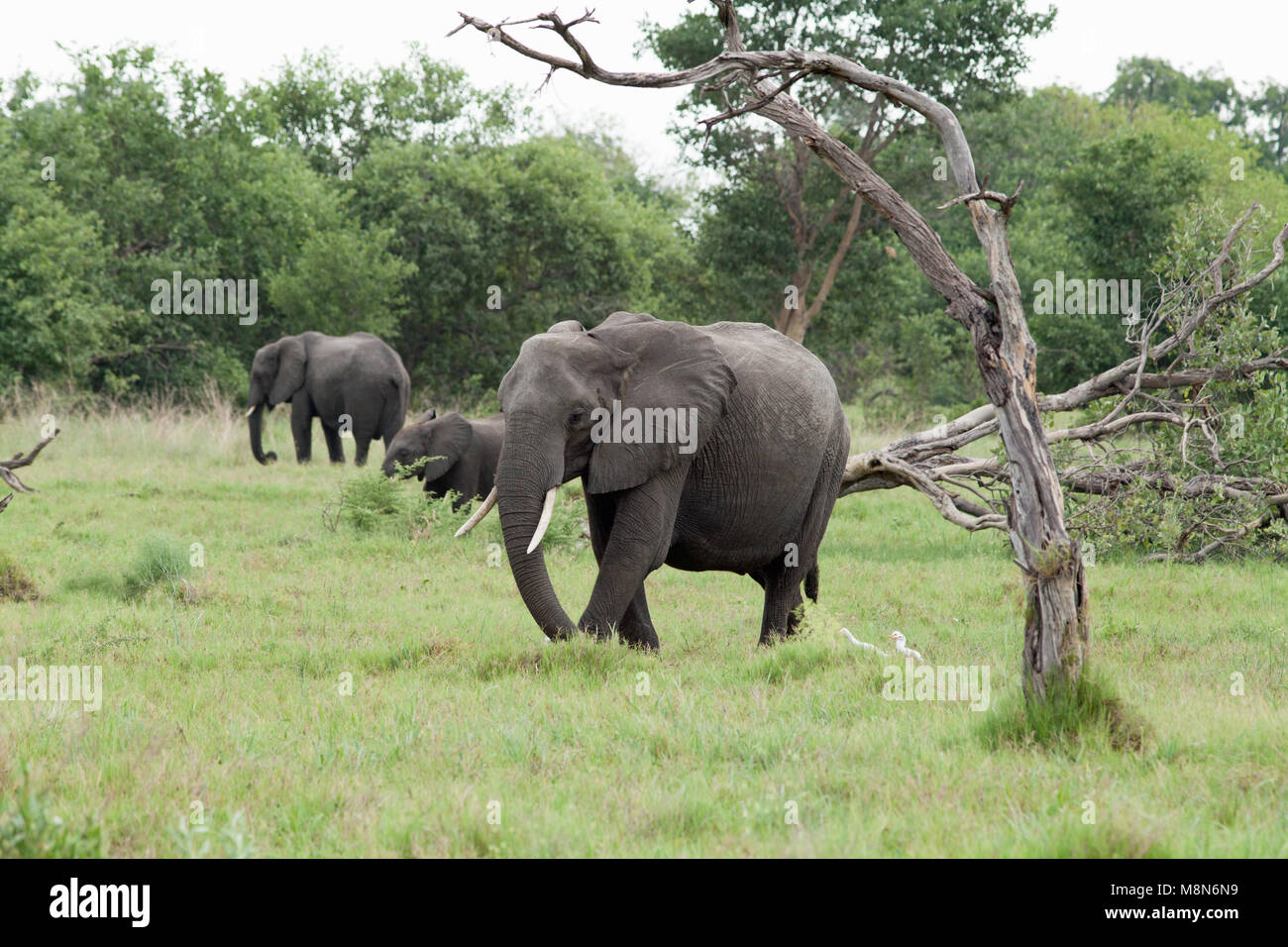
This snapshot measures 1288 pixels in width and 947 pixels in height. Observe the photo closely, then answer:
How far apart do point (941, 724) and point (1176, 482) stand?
717 cm

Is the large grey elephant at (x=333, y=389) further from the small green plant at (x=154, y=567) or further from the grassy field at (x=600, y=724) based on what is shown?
the small green plant at (x=154, y=567)

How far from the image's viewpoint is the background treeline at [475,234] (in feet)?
76.4

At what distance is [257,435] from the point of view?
864 inches

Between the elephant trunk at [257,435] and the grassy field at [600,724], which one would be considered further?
the elephant trunk at [257,435]

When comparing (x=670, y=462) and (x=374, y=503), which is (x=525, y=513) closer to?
(x=670, y=462)

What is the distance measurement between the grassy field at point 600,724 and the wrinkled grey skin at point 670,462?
1.80ft

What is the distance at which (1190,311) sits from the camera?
12141 millimetres

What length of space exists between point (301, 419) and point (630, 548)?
1618 cm

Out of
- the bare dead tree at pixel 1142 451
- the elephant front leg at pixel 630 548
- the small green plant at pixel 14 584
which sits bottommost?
the small green plant at pixel 14 584

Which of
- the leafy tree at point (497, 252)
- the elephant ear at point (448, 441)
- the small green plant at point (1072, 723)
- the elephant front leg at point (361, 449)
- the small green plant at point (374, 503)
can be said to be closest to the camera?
the small green plant at point (1072, 723)

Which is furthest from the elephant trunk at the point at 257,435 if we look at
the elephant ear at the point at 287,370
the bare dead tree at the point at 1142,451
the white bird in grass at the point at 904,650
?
the white bird in grass at the point at 904,650

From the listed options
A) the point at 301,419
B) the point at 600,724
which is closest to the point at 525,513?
the point at 600,724

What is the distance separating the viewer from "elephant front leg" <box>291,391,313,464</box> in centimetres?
2284
